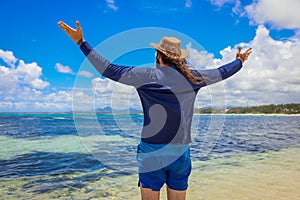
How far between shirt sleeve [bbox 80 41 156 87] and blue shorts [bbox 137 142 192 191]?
0.63 metres

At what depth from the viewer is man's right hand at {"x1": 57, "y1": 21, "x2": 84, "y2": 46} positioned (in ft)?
7.97

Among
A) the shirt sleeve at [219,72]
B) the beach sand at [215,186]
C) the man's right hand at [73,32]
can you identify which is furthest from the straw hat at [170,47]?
the beach sand at [215,186]

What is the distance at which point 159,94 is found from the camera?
2.49 m

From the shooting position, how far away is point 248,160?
10977 mm

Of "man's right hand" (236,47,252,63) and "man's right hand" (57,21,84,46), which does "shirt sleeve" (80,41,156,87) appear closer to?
"man's right hand" (57,21,84,46)

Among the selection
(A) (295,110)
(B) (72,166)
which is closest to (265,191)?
(B) (72,166)

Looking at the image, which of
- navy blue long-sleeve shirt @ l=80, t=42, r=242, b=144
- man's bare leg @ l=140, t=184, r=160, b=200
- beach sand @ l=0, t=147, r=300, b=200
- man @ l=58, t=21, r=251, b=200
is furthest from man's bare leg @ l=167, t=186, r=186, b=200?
beach sand @ l=0, t=147, r=300, b=200

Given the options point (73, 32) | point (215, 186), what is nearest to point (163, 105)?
point (73, 32)

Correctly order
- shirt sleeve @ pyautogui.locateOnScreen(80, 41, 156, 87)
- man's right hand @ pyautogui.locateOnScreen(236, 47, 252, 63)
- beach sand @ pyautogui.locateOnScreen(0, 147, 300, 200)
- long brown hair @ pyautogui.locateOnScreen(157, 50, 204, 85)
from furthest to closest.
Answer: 1. beach sand @ pyautogui.locateOnScreen(0, 147, 300, 200)
2. man's right hand @ pyautogui.locateOnScreen(236, 47, 252, 63)
3. long brown hair @ pyautogui.locateOnScreen(157, 50, 204, 85)
4. shirt sleeve @ pyautogui.locateOnScreen(80, 41, 156, 87)

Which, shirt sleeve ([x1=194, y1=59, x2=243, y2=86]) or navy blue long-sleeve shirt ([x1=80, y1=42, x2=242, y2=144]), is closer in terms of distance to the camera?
navy blue long-sleeve shirt ([x1=80, y1=42, x2=242, y2=144])

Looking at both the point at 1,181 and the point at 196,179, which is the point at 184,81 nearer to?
the point at 196,179

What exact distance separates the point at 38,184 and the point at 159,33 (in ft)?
20.2

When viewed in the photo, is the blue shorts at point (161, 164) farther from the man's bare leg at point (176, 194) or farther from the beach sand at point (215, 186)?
the beach sand at point (215, 186)

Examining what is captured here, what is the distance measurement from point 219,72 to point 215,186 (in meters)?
4.90
